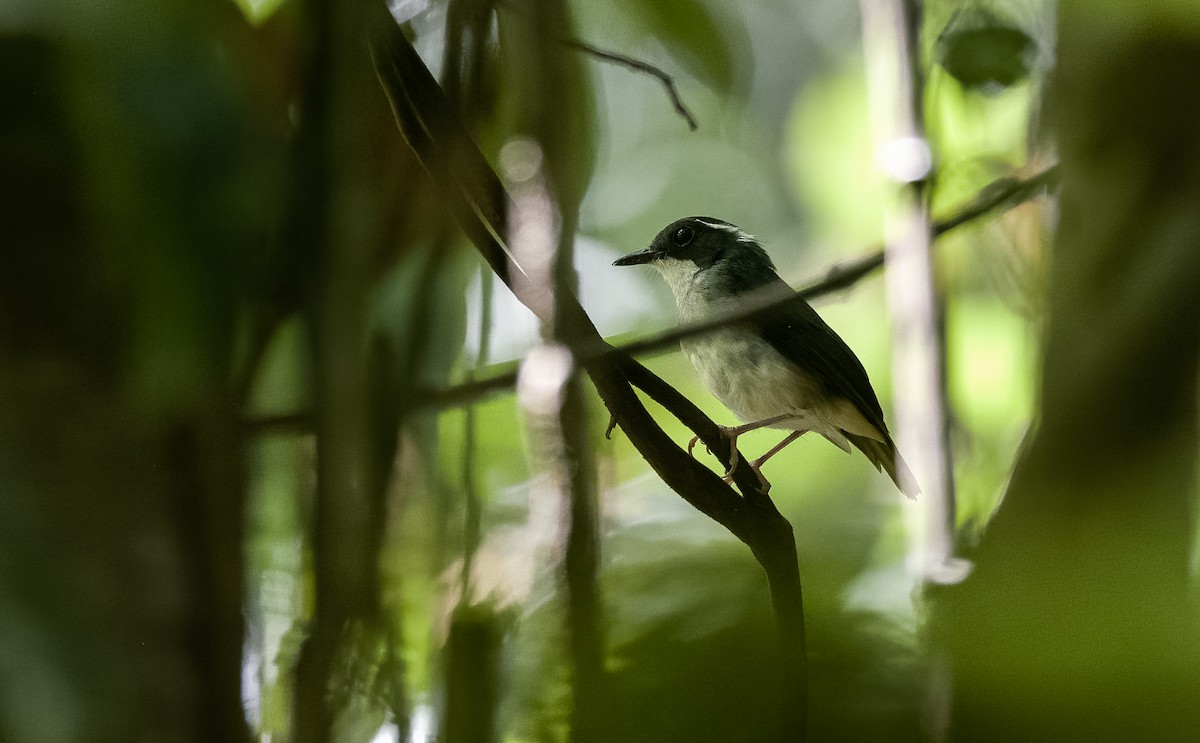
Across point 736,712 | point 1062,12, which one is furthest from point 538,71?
point 736,712

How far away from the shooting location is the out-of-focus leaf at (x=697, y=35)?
0.65 metres

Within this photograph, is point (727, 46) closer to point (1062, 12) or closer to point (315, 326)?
point (1062, 12)

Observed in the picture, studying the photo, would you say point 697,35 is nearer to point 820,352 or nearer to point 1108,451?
point 820,352

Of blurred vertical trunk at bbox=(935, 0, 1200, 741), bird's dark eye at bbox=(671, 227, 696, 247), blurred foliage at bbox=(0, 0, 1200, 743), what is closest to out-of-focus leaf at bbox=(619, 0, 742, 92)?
blurred foliage at bbox=(0, 0, 1200, 743)

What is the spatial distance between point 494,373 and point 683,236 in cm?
18

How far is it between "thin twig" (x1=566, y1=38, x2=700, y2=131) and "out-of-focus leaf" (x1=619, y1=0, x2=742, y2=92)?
0.06ft

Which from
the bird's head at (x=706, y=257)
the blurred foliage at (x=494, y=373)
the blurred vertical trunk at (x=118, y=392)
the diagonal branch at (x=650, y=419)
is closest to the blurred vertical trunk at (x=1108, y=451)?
the blurred foliage at (x=494, y=373)

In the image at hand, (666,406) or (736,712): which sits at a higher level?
(666,406)

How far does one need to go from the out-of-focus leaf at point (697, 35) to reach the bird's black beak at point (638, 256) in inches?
5.1

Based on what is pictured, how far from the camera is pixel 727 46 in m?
0.65

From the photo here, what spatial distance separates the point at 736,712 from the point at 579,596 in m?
0.14

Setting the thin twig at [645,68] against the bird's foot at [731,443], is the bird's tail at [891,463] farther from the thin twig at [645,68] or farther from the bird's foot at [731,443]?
the thin twig at [645,68]

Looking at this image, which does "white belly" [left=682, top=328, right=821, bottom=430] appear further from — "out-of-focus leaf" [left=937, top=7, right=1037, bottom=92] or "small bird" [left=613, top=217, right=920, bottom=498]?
"out-of-focus leaf" [left=937, top=7, right=1037, bottom=92]

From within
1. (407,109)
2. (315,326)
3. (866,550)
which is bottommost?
(866,550)
